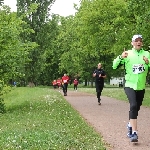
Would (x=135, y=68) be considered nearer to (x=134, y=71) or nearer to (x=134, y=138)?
(x=134, y=71)

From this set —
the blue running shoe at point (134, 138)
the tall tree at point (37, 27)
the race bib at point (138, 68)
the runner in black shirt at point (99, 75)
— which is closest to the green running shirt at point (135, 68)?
the race bib at point (138, 68)

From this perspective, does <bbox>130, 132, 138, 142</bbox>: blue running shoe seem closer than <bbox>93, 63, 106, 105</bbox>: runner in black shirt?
Yes

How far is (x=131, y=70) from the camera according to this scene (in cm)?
794

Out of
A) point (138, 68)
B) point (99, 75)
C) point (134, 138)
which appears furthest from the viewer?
point (99, 75)

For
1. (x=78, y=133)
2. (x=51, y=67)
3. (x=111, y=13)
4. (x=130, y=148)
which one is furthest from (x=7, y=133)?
Result: (x=51, y=67)

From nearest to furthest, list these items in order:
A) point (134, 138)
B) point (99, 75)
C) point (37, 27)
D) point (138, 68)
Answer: point (134, 138) → point (138, 68) → point (99, 75) → point (37, 27)

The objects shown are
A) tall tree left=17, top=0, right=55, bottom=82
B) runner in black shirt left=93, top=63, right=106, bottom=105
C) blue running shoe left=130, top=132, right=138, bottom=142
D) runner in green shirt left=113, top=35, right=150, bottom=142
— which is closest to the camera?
blue running shoe left=130, top=132, right=138, bottom=142

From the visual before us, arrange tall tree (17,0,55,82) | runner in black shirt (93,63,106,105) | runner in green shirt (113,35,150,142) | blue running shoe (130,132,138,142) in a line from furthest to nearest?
tall tree (17,0,55,82)
runner in black shirt (93,63,106,105)
runner in green shirt (113,35,150,142)
blue running shoe (130,132,138,142)

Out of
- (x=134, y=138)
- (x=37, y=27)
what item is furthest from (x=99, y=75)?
(x=37, y=27)

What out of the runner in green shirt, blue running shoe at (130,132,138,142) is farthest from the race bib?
blue running shoe at (130,132,138,142)

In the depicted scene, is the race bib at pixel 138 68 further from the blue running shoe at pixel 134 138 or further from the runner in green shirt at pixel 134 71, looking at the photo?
the blue running shoe at pixel 134 138

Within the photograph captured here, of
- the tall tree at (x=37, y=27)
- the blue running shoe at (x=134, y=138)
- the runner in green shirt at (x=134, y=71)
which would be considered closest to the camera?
the blue running shoe at (x=134, y=138)

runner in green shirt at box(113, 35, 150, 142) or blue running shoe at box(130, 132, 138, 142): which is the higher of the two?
runner in green shirt at box(113, 35, 150, 142)

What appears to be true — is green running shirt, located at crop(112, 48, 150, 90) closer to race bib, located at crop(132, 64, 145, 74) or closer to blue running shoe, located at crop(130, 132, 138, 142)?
race bib, located at crop(132, 64, 145, 74)
